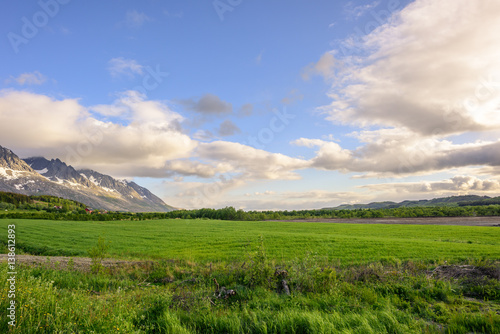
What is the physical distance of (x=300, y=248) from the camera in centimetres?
2677

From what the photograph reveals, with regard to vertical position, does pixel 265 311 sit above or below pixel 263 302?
above

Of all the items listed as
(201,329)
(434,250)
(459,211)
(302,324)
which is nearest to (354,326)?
(302,324)

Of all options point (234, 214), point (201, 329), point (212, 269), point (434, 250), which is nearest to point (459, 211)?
point (234, 214)

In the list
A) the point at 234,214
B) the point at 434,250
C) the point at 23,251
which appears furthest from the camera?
the point at 234,214

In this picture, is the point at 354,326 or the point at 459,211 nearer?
the point at 354,326

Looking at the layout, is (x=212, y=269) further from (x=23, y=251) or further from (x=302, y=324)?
(x=23, y=251)

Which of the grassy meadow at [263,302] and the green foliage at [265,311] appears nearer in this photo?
the green foliage at [265,311]

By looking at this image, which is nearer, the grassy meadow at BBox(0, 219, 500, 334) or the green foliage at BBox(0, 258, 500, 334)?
the green foliage at BBox(0, 258, 500, 334)

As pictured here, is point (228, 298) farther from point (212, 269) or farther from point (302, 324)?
point (212, 269)

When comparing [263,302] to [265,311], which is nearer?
[265,311]

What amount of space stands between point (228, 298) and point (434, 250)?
71.9 ft

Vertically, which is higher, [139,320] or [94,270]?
[139,320]

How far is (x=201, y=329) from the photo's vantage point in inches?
273

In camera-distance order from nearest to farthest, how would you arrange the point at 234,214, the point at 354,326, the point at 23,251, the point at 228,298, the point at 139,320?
the point at 354,326 < the point at 139,320 < the point at 228,298 < the point at 23,251 < the point at 234,214
